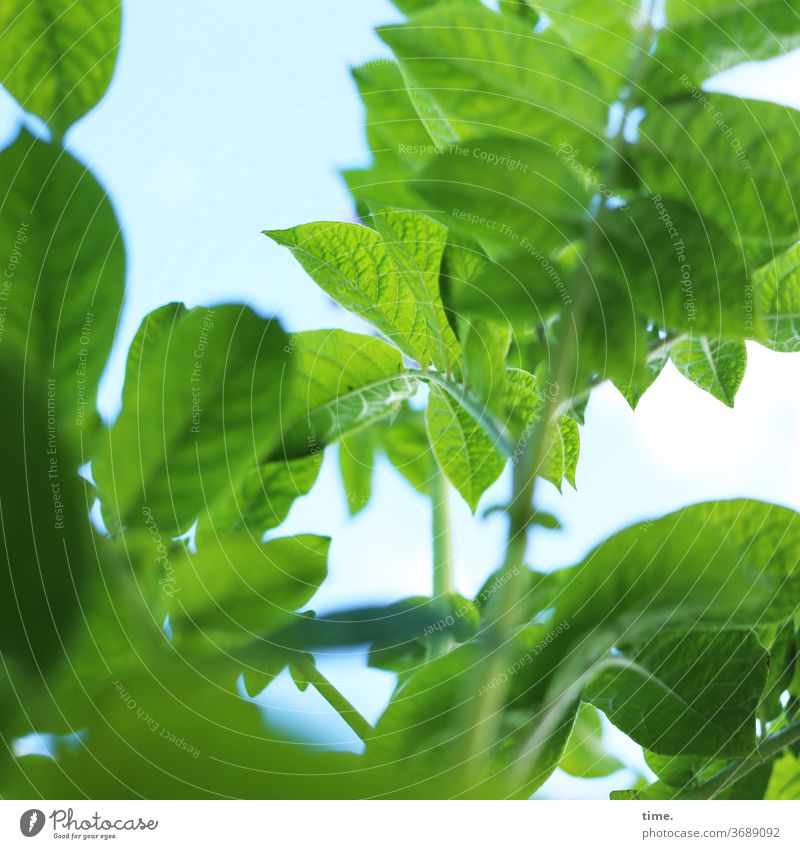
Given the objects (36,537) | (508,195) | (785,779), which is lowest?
(785,779)

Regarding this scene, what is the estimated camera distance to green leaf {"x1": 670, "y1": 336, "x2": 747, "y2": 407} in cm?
26

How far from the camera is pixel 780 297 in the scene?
10.4 inches

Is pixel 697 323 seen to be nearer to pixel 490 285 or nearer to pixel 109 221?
pixel 490 285

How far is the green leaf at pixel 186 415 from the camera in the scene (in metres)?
0.21

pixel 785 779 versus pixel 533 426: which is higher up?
pixel 533 426

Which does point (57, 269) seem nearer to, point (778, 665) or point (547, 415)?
point (547, 415)

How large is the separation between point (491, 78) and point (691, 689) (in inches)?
8.6

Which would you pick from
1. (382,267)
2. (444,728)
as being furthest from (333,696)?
(382,267)

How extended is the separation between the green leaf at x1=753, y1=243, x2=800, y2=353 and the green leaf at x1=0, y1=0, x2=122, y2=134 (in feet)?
0.78

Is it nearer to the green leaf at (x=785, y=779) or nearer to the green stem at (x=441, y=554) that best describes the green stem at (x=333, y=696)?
the green stem at (x=441, y=554)

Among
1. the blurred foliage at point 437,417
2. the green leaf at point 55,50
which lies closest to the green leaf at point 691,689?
the blurred foliage at point 437,417

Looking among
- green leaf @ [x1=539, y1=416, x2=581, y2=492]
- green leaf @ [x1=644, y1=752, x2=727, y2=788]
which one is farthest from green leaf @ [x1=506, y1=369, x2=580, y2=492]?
green leaf @ [x1=644, y1=752, x2=727, y2=788]

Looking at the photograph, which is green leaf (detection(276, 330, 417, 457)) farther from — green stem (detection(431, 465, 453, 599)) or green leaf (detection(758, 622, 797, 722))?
green leaf (detection(758, 622, 797, 722))

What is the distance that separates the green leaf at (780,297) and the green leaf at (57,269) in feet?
0.74
